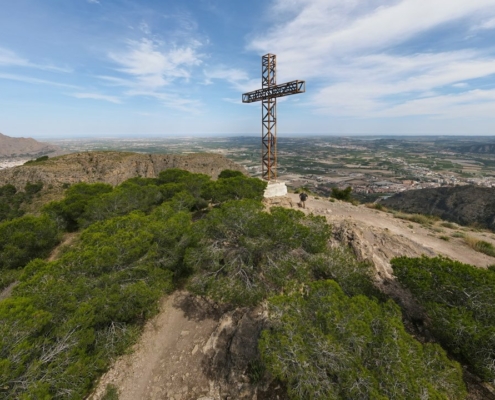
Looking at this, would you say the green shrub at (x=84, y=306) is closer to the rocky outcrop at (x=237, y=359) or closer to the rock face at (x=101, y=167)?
the rocky outcrop at (x=237, y=359)

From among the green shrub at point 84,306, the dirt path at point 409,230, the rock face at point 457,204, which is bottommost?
the rock face at point 457,204

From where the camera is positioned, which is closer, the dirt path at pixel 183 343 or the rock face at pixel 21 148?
the dirt path at pixel 183 343

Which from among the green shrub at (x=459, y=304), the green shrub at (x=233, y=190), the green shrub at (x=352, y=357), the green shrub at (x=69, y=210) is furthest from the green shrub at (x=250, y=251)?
the green shrub at (x=69, y=210)

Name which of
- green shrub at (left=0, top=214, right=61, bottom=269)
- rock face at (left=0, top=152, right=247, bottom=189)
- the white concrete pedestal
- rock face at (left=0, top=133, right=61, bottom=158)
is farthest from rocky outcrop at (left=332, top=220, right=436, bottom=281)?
rock face at (left=0, top=133, right=61, bottom=158)

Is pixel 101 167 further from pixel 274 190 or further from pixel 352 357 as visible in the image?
pixel 352 357

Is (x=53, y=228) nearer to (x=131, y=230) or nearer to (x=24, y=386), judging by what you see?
(x=131, y=230)

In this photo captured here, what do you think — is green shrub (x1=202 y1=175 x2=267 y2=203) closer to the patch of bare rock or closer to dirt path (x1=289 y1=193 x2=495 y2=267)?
dirt path (x1=289 y1=193 x2=495 y2=267)
